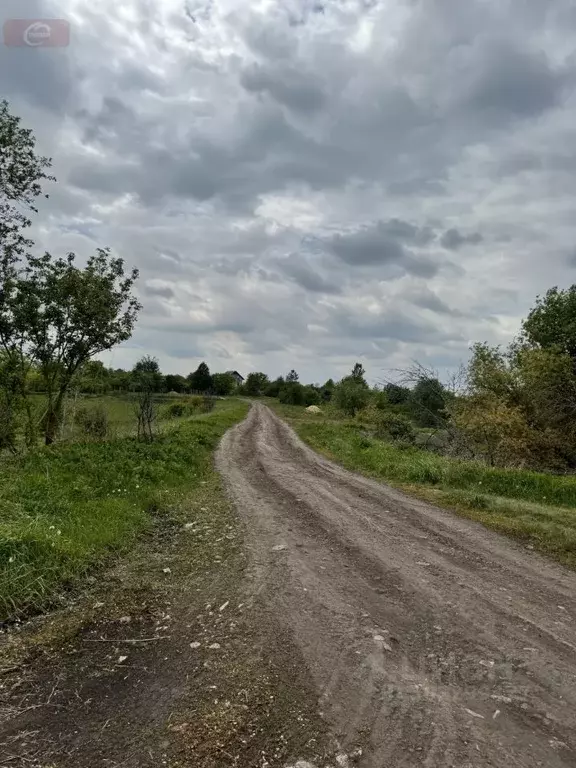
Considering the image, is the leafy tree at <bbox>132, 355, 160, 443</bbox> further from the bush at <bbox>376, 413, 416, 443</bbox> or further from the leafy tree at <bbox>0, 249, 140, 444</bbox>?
the bush at <bbox>376, 413, 416, 443</bbox>

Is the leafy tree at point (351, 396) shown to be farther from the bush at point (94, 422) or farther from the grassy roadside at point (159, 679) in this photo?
the grassy roadside at point (159, 679)

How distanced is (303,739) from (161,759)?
85 centimetres

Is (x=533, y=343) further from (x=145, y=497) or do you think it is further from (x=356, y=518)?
(x=145, y=497)

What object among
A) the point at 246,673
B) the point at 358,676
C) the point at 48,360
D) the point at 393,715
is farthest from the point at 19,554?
the point at 48,360

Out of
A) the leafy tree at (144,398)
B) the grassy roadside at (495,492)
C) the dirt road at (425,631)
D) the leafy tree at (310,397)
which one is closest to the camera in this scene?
the dirt road at (425,631)

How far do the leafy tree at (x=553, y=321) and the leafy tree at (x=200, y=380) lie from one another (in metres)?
84.6

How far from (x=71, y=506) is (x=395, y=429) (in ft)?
71.6

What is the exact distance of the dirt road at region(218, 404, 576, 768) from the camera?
3213 millimetres

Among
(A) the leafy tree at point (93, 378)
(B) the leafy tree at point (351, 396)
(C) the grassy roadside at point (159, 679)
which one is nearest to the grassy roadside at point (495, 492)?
(C) the grassy roadside at point (159, 679)

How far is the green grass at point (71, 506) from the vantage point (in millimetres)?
5488

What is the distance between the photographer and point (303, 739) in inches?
125

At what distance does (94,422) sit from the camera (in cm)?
1839

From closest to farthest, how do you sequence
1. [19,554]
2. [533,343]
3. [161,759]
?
[161,759]
[19,554]
[533,343]

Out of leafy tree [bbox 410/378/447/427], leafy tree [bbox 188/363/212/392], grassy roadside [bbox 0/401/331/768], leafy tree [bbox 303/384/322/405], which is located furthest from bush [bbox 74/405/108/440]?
leafy tree [bbox 188/363/212/392]
